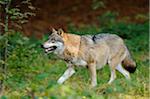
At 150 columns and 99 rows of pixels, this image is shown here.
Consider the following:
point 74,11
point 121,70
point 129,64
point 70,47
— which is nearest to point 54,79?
point 70,47

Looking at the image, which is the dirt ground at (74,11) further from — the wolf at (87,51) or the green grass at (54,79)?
the wolf at (87,51)

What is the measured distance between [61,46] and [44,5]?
11257 millimetres

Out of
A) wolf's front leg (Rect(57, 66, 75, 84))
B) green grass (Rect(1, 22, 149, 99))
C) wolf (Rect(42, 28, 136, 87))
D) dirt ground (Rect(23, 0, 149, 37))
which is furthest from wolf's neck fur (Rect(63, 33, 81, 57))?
dirt ground (Rect(23, 0, 149, 37))

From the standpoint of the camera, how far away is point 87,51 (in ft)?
39.1

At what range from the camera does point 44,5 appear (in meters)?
22.9

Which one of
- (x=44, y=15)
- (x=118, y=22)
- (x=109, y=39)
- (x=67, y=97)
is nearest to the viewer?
(x=67, y=97)

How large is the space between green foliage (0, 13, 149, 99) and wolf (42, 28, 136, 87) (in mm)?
247

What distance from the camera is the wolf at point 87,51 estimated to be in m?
11.7

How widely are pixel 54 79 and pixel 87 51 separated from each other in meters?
0.82

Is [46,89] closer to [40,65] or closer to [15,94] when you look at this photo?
[15,94]

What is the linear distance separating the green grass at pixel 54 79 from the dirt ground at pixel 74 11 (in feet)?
14.7

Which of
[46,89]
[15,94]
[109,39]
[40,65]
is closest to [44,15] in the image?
[40,65]

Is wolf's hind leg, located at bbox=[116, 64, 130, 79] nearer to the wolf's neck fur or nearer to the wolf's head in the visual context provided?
the wolf's neck fur

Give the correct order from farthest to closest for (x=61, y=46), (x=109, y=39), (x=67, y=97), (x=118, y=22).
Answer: (x=118, y=22), (x=109, y=39), (x=61, y=46), (x=67, y=97)
